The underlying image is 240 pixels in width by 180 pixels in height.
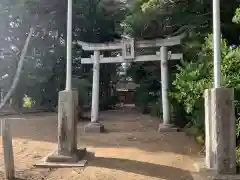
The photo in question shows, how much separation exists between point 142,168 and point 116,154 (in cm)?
140

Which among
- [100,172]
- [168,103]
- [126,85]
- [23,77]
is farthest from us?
[126,85]

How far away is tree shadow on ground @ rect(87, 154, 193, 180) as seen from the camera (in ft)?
18.4

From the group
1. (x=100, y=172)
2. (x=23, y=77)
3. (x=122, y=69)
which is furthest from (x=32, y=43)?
(x=100, y=172)

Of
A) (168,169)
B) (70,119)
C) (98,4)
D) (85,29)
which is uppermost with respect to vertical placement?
(98,4)

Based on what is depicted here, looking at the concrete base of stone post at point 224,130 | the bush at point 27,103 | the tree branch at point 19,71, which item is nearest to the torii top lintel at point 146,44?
the tree branch at point 19,71

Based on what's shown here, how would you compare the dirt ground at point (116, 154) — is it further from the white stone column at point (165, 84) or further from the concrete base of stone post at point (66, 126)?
the white stone column at point (165, 84)

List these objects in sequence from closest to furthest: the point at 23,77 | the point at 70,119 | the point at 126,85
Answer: the point at 70,119 < the point at 23,77 < the point at 126,85

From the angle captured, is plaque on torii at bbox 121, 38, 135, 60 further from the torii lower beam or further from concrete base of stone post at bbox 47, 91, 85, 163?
concrete base of stone post at bbox 47, 91, 85, 163

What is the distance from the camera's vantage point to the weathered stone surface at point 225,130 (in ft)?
17.1

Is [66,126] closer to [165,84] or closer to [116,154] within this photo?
[116,154]

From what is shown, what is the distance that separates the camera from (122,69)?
2603 centimetres

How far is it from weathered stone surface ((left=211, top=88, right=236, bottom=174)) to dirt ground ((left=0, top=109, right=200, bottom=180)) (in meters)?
0.66

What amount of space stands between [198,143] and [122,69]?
18015 mm

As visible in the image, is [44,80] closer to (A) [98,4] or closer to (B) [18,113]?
(B) [18,113]
